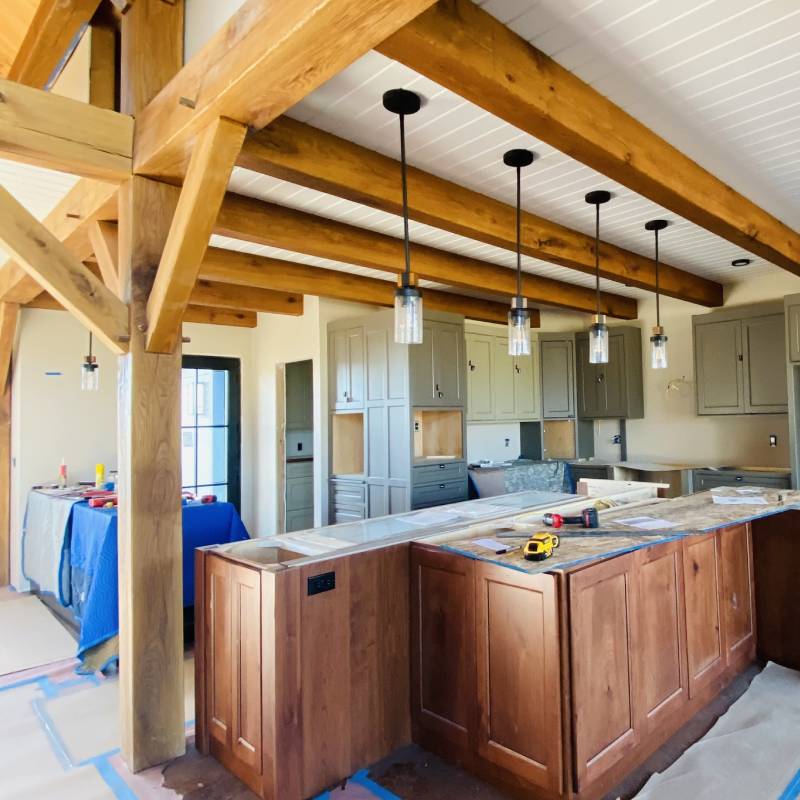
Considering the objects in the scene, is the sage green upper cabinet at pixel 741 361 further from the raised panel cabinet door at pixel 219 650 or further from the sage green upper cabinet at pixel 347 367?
the raised panel cabinet door at pixel 219 650

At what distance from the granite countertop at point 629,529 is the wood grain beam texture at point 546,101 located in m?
1.53

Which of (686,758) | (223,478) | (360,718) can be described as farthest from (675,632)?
(223,478)

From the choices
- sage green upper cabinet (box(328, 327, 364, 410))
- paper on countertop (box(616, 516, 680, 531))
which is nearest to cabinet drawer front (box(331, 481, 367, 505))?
sage green upper cabinet (box(328, 327, 364, 410))

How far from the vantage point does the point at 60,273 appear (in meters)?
2.28

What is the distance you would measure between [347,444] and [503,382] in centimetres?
176

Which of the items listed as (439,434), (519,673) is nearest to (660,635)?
(519,673)

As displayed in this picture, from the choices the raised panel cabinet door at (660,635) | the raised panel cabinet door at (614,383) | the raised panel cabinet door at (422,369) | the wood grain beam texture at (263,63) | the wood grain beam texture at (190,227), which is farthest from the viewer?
the raised panel cabinet door at (614,383)

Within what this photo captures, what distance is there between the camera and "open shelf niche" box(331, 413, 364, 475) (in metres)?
5.61

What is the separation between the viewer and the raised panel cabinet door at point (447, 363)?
16.9 feet

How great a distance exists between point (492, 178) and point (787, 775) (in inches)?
115

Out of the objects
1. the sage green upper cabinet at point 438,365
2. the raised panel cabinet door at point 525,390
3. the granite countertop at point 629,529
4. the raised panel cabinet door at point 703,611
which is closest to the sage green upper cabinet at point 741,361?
the raised panel cabinet door at point 525,390

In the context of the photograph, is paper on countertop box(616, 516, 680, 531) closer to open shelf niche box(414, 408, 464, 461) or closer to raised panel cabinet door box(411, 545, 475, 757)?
raised panel cabinet door box(411, 545, 475, 757)

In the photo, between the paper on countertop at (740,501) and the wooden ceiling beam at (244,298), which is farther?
the wooden ceiling beam at (244,298)

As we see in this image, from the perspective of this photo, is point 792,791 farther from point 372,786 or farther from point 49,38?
point 49,38
